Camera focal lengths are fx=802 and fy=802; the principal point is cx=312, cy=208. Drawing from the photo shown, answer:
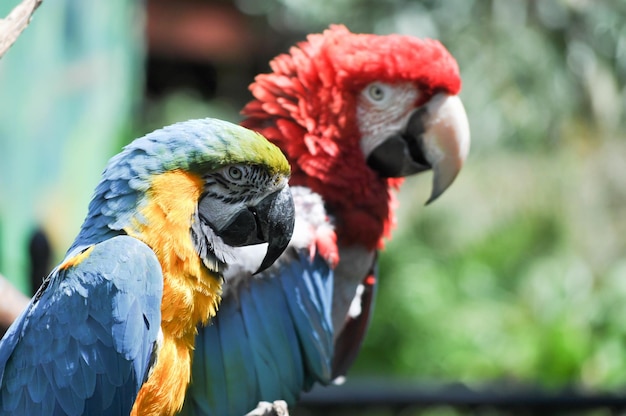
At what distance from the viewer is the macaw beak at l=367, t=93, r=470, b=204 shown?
1.92 meters

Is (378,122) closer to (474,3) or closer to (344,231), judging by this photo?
(344,231)

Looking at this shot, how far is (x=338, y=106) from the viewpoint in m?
1.86

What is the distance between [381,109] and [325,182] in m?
0.23

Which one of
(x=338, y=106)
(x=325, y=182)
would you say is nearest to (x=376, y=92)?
(x=338, y=106)

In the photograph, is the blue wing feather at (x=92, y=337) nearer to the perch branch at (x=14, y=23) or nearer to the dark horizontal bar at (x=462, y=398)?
the perch branch at (x=14, y=23)

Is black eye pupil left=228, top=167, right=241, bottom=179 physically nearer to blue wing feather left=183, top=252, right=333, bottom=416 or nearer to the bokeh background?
blue wing feather left=183, top=252, right=333, bottom=416

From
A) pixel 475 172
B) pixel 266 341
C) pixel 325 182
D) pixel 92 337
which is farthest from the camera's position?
pixel 475 172

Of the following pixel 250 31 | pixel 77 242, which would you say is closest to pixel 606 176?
pixel 250 31

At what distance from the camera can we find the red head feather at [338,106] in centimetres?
183

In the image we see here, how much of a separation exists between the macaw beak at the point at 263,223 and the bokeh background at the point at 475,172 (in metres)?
1.40

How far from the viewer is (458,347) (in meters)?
4.49

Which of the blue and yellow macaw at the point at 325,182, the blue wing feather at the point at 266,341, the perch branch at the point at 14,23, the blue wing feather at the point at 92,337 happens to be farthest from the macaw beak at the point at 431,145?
the perch branch at the point at 14,23

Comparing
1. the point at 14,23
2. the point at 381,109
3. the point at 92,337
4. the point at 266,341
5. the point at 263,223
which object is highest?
the point at 14,23

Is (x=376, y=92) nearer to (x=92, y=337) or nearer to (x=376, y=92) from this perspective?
(x=376, y=92)
